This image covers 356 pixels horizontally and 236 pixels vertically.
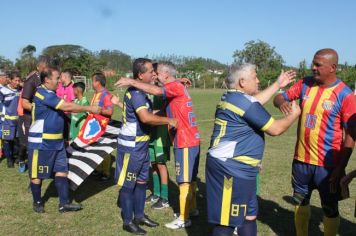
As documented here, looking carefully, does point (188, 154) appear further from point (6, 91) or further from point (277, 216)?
point (6, 91)

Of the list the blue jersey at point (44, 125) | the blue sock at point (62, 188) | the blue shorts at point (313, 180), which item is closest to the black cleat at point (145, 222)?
the blue sock at point (62, 188)

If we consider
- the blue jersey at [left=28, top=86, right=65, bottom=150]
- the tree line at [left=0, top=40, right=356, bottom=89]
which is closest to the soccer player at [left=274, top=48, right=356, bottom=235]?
the blue jersey at [left=28, top=86, right=65, bottom=150]

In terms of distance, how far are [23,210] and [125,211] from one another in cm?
194

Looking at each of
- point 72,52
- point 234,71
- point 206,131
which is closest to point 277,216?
point 234,71

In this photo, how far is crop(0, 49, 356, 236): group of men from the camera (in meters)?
3.79

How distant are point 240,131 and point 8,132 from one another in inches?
278

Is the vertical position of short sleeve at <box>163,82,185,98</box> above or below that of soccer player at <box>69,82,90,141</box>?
above

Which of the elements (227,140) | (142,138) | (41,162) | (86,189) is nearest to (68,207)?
(41,162)

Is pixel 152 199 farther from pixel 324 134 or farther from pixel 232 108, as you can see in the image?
pixel 232 108

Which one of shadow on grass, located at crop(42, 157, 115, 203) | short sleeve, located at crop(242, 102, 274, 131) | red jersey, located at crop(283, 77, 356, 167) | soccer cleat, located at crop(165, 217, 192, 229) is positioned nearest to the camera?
short sleeve, located at crop(242, 102, 274, 131)

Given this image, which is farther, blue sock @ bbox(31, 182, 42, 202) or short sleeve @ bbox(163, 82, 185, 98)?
blue sock @ bbox(31, 182, 42, 202)

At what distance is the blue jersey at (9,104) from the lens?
9258 mm

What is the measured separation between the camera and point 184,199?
557cm

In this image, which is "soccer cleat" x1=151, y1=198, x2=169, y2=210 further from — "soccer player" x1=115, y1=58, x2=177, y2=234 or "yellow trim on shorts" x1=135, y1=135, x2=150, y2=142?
"yellow trim on shorts" x1=135, y1=135, x2=150, y2=142
